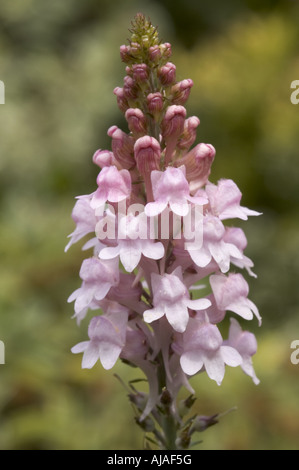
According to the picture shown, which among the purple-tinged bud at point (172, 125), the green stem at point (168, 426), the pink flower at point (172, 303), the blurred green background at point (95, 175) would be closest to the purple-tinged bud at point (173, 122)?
the purple-tinged bud at point (172, 125)

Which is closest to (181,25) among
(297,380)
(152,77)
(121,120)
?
(121,120)

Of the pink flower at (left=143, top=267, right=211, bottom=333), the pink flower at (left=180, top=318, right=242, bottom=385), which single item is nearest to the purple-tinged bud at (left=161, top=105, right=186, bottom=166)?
the pink flower at (left=143, top=267, right=211, bottom=333)

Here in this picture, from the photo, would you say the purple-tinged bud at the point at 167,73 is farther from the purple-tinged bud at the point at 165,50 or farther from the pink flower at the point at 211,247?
the pink flower at the point at 211,247

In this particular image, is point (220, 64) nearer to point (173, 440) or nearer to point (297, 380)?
point (297, 380)
